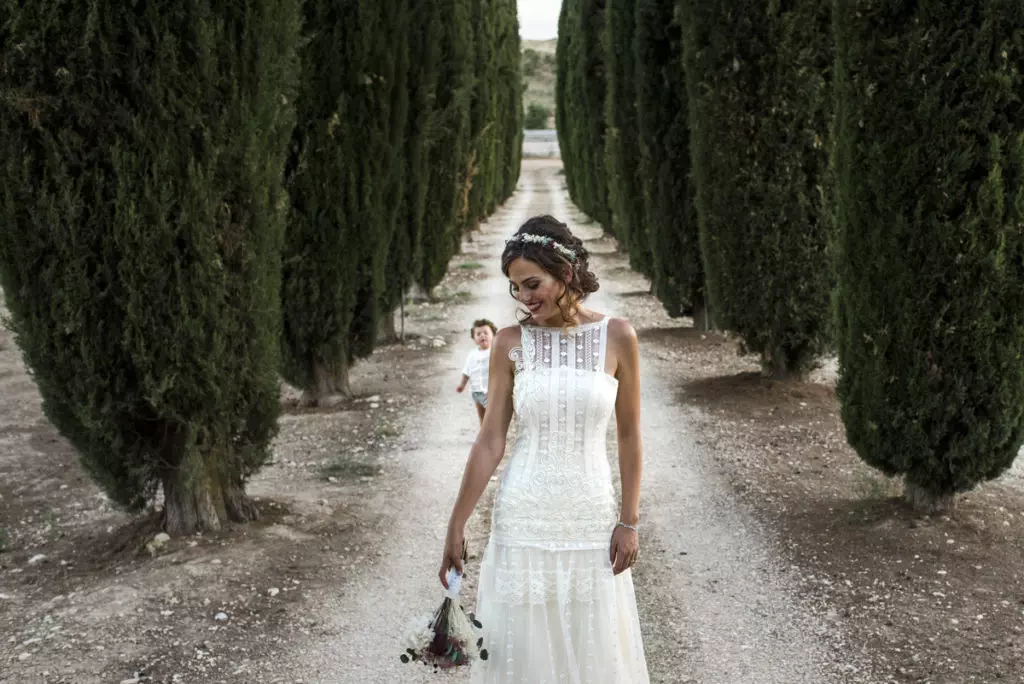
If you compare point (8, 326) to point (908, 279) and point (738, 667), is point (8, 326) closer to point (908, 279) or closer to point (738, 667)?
point (738, 667)

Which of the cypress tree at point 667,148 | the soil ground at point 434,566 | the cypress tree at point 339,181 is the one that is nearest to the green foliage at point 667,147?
the cypress tree at point 667,148

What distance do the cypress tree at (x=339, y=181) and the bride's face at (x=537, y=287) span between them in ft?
21.9

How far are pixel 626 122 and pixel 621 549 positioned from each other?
13869 millimetres

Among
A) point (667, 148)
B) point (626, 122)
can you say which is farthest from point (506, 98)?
point (667, 148)

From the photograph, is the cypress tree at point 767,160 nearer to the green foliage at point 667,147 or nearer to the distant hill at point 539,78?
the green foliage at point 667,147

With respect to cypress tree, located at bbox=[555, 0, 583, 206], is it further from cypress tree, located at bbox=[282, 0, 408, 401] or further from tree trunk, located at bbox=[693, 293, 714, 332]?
cypress tree, located at bbox=[282, 0, 408, 401]

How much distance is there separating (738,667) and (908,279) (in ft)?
8.21

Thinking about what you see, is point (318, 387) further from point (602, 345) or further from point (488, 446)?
point (602, 345)

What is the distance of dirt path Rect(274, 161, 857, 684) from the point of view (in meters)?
5.15

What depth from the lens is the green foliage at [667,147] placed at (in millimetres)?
13414

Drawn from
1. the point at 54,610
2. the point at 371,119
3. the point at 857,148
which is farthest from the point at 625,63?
the point at 54,610

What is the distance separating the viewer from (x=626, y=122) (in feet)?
55.5

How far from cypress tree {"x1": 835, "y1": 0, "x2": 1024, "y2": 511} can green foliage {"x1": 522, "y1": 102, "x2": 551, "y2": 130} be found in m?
84.3

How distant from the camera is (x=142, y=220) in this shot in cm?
603
